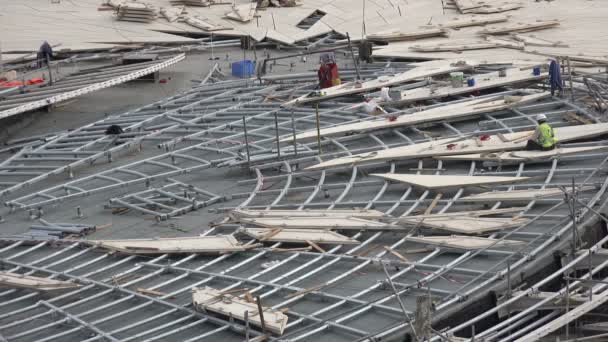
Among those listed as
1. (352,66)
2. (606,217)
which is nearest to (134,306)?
(606,217)

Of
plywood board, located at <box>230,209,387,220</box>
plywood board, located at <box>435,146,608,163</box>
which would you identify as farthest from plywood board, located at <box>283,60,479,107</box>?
plywood board, located at <box>230,209,387,220</box>

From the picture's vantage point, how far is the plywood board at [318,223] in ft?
95.8

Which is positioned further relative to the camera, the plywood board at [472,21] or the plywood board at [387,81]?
the plywood board at [472,21]

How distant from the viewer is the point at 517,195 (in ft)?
100.0

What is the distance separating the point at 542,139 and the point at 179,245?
12.3m

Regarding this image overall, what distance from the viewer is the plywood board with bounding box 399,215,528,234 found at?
1114 inches

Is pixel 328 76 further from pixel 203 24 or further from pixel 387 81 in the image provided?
pixel 203 24

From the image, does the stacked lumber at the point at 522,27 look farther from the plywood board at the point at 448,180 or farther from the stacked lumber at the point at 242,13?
the plywood board at the point at 448,180

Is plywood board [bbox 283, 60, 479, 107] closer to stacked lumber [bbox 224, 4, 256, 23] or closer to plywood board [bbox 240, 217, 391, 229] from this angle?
plywood board [bbox 240, 217, 391, 229]

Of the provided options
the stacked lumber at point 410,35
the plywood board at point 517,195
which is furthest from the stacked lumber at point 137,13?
the plywood board at point 517,195

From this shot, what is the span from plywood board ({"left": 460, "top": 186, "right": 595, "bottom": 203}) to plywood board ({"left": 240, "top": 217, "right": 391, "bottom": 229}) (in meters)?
3.19

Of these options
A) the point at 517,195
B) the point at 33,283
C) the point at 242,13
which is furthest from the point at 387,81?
the point at 33,283

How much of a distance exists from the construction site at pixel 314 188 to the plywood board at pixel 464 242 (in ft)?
0.26

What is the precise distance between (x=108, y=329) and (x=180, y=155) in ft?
47.4
